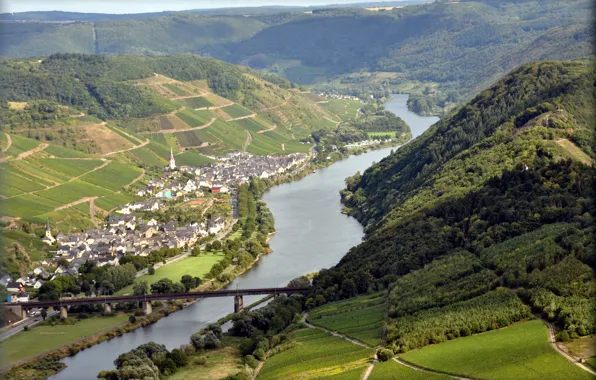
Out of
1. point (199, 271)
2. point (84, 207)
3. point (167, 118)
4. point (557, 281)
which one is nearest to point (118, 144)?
point (167, 118)

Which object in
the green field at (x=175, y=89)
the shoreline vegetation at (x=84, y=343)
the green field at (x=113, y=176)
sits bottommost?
the shoreline vegetation at (x=84, y=343)

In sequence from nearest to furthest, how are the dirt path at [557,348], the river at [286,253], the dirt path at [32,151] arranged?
1. the dirt path at [557,348]
2. the river at [286,253]
3. the dirt path at [32,151]

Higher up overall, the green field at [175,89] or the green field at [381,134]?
Result: the green field at [175,89]

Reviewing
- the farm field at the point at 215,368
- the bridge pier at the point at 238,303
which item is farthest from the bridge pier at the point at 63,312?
the farm field at the point at 215,368

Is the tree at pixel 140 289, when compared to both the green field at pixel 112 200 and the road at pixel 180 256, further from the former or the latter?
the green field at pixel 112 200

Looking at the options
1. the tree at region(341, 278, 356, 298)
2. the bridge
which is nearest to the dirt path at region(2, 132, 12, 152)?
A: the bridge

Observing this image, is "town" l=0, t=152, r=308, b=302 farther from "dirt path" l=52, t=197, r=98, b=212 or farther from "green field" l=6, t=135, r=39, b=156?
"green field" l=6, t=135, r=39, b=156
